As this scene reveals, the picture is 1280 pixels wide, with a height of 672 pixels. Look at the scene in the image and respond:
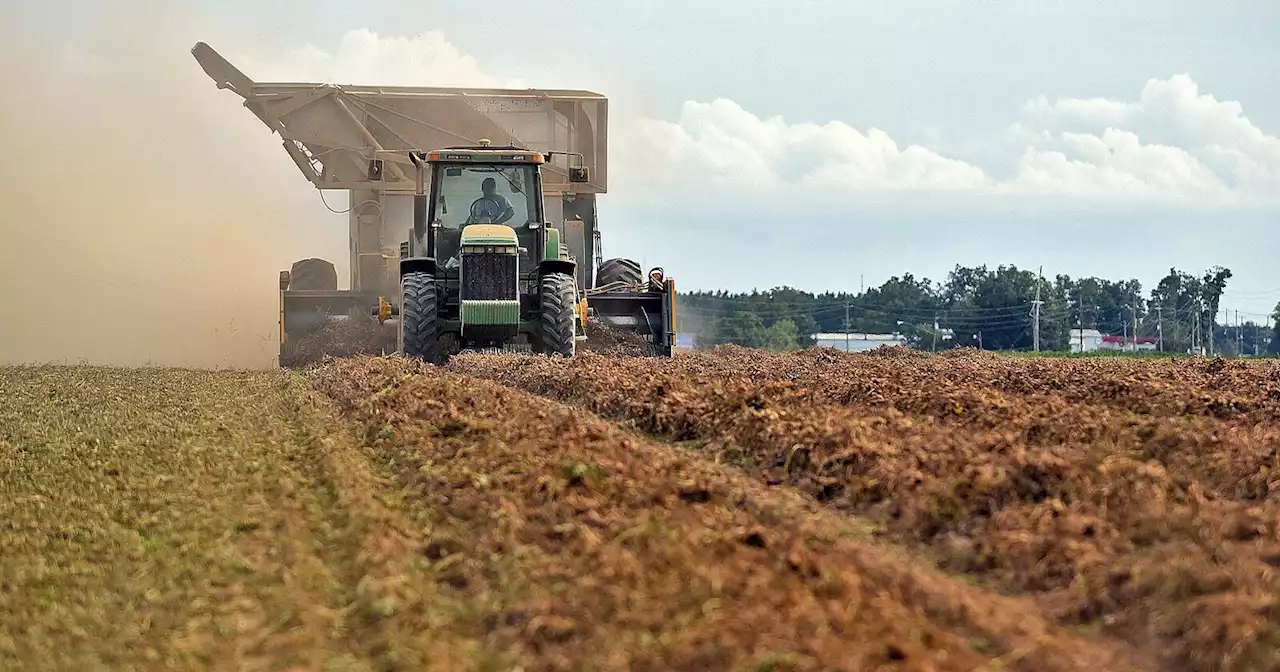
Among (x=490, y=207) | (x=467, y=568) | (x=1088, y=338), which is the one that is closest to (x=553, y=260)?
(x=490, y=207)

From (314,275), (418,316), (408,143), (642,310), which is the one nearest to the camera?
(418,316)

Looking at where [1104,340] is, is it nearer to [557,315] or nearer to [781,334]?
[781,334]

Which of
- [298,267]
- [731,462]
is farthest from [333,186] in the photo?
[731,462]

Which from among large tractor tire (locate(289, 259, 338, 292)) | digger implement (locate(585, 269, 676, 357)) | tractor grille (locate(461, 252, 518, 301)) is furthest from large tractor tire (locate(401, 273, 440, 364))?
large tractor tire (locate(289, 259, 338, 292))

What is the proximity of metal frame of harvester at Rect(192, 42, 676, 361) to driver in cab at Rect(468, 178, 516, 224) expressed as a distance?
7.33 ft

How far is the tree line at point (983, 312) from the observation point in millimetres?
92938

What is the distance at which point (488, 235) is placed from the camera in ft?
59.8

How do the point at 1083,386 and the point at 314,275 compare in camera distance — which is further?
the point at 314,275

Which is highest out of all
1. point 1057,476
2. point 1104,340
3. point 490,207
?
point 490,207

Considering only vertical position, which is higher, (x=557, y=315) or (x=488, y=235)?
(x=488, y=235)

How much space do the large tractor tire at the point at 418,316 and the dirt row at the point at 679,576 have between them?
33.8ft

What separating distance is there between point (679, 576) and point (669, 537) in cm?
52

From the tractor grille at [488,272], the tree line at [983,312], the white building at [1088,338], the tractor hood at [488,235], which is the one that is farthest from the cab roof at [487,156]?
the white building at [1088,338]

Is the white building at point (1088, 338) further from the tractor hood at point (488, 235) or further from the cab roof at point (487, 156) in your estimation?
the tractor hood at point (488, 235)
